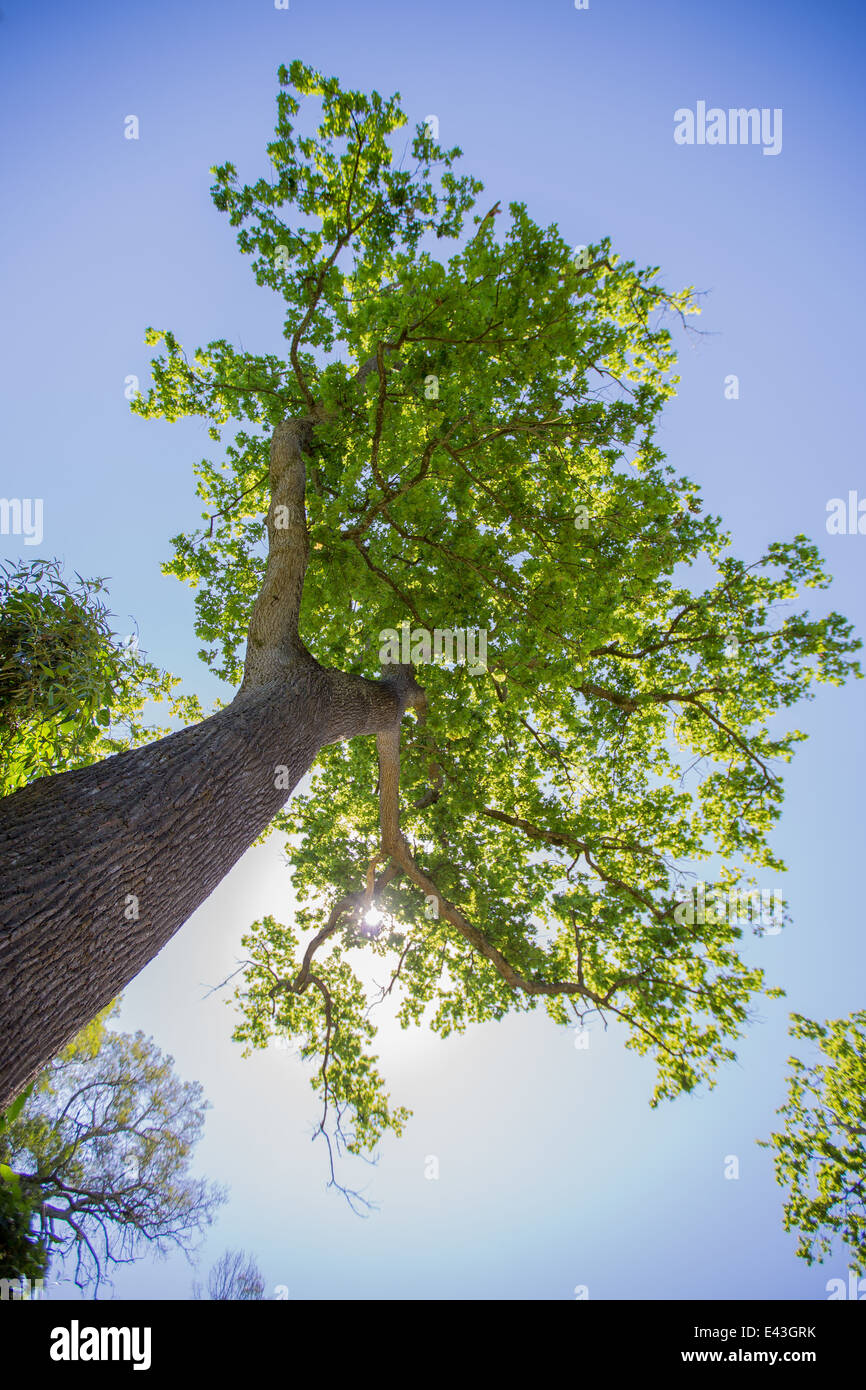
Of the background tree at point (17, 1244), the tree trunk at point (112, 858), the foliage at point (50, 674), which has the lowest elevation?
the background tree at point (17, 1244)

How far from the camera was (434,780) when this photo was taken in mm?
8727

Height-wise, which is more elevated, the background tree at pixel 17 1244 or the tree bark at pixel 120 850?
the tree bark at pixel 120 850

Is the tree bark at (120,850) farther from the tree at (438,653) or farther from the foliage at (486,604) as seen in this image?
the foliage at (486,604)

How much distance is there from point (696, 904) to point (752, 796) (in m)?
1.79

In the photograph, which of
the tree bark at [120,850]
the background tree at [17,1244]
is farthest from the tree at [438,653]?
the background tree at [17,1244]

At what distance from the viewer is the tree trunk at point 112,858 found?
209cm

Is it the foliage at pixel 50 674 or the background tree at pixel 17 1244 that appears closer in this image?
the foliage at pixel 50 674

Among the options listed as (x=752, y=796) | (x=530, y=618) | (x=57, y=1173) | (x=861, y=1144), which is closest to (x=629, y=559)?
(x=530, y=618)

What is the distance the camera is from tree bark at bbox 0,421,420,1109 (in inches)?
82.7

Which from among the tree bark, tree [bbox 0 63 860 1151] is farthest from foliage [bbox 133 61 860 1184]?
the tree bark

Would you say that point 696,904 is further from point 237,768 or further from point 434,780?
point 237,768

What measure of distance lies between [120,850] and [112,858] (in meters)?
0.05

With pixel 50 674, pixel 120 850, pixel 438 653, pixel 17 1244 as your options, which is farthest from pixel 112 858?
pixel 17 1244

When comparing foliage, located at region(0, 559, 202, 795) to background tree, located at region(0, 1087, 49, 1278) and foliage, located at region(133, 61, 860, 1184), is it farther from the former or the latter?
background tree, located at region(0, 1087, 49, 1278)
